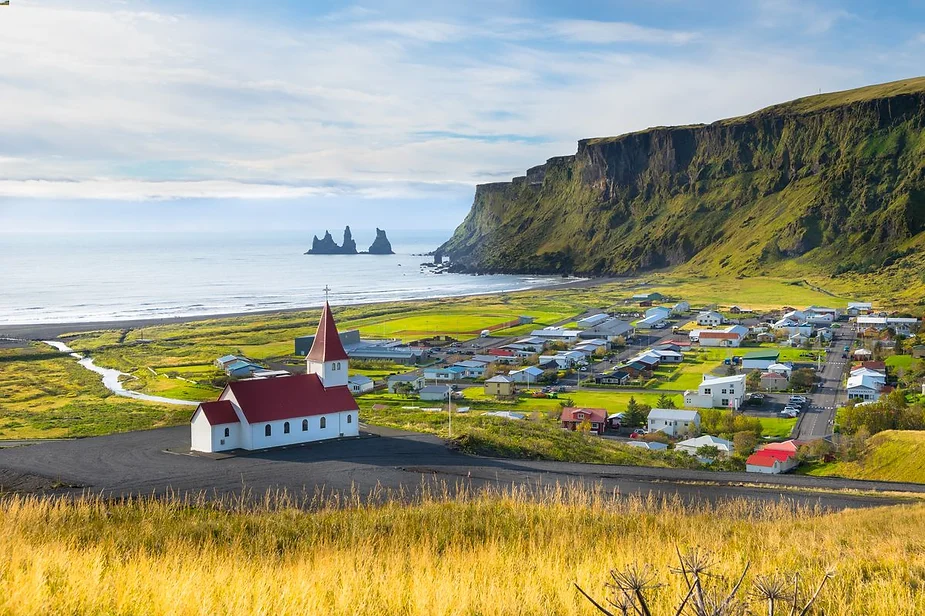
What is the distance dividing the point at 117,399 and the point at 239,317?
5378 cm

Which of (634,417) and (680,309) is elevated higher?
(680,309)

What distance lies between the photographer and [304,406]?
2900 centimetres

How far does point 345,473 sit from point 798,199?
16171cm

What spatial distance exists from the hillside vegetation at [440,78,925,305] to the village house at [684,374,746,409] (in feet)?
243

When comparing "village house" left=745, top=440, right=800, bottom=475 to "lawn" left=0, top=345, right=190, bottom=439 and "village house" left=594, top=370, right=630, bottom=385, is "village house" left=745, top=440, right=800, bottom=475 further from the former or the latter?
"lawn" left=0, top=345, right=190, bottom=439

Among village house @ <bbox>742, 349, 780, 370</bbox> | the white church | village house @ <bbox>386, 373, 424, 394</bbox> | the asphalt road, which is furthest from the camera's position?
village house @ <bbox>742, 349, 780, 370</bbox>

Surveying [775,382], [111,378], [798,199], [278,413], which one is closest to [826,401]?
[775,382]

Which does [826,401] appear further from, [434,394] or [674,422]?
[434,394]

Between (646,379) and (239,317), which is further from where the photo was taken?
(239,317)

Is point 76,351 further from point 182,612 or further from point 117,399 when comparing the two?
point 182,612

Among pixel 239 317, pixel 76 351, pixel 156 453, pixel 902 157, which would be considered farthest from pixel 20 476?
pixel 902 157

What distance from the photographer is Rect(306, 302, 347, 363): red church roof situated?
31.7 metres

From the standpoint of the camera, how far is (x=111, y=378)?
53.9 metres

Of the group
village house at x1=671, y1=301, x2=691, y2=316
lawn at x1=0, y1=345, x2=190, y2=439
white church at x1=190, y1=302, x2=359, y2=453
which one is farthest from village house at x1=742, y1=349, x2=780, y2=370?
lawn at x1=0, y1=345, x2=190, y2=439
